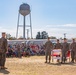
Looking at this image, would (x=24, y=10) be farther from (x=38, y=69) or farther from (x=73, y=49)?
(x=38, y=69)

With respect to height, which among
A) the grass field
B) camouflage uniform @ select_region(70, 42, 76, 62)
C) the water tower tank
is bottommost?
the grass field

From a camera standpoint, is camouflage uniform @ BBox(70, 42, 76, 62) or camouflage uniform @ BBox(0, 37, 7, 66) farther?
camouflage uniform @ BBox(70, 42, 76, 62)

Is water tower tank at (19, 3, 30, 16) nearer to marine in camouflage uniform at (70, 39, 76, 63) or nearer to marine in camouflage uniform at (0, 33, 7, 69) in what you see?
marine in camouflage uniform at (70, 39, 76, 63)

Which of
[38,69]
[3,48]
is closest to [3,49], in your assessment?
[3,48]

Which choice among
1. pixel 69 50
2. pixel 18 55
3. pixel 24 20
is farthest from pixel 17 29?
pixel 69 50

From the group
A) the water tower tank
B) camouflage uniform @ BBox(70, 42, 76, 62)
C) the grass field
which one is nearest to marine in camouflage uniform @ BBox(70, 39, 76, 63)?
camouflage uniform @ BBox(70, 42, 76, 62)

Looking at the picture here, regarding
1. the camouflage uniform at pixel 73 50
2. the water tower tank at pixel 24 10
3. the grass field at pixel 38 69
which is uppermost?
the water tower tank at pixel 24 10

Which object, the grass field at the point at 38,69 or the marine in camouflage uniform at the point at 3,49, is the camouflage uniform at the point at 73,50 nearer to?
the grass field at the point at 38,69

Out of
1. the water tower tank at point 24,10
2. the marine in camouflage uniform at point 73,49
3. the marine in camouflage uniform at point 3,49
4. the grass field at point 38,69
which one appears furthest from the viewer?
the water tower tank at point 24,10

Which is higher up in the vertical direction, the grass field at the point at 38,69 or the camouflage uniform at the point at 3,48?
the camouflage uniform at the point at 3,48

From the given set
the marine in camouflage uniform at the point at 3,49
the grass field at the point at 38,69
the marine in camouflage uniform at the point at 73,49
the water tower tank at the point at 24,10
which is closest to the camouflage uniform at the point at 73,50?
the marine in camouflage uniform at the point at 73,49

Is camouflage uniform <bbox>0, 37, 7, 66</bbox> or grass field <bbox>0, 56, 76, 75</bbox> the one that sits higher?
camouflage uniform <bbox>0, 37, 7, 66</bbox>

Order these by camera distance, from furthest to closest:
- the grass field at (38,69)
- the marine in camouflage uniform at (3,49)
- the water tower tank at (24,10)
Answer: the water tower tank at (24,10), the marine in camouflage uniform at (3,49), the grass field at (38,69)

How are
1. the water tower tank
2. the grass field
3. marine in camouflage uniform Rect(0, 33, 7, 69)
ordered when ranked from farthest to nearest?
the water tower tank → marine in camouflage uniform Rect(0, 33, 7, 69) → the grass field
